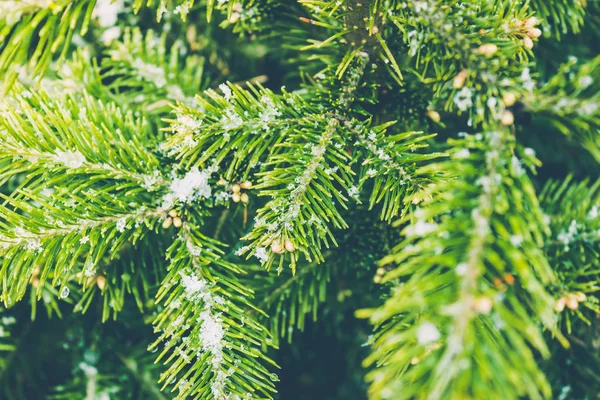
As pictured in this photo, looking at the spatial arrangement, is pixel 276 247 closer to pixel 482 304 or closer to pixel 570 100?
pixel 482 304

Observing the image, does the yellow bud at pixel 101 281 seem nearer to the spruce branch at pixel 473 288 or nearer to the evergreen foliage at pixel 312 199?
the evergreen foliage at pixel 312 199

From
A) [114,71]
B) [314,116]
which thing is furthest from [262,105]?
[114,71]

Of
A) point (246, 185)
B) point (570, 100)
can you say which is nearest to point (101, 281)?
point (246, 185)

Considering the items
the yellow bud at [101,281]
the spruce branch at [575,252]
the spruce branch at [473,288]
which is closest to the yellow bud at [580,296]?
the spruce branch at [575,252]

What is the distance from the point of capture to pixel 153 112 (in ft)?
2.43

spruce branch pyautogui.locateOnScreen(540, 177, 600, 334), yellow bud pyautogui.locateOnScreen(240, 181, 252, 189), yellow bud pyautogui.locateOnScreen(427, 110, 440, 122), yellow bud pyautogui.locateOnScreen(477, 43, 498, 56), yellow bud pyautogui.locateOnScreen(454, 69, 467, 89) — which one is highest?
yellow bud pyautogui.locateOnScreen(477, 43, 498, 56)

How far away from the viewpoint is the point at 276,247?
1.61 ft

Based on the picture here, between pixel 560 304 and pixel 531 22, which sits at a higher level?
pixel 531 22

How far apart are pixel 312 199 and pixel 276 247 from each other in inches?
2.8

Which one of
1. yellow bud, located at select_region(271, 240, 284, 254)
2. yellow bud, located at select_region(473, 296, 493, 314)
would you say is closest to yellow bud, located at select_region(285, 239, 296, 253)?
yellow bud, located at select_region(271, 240, 284, 254)

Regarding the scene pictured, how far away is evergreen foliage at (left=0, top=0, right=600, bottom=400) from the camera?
381 mm

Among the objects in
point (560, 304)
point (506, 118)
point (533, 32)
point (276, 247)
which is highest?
point (533, 32)

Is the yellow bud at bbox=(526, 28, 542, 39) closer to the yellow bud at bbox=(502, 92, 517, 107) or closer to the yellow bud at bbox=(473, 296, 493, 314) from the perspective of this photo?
the yellow bud at bbox=(502, 92, 517, 107)

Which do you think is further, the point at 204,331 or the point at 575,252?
the point at 575,252
